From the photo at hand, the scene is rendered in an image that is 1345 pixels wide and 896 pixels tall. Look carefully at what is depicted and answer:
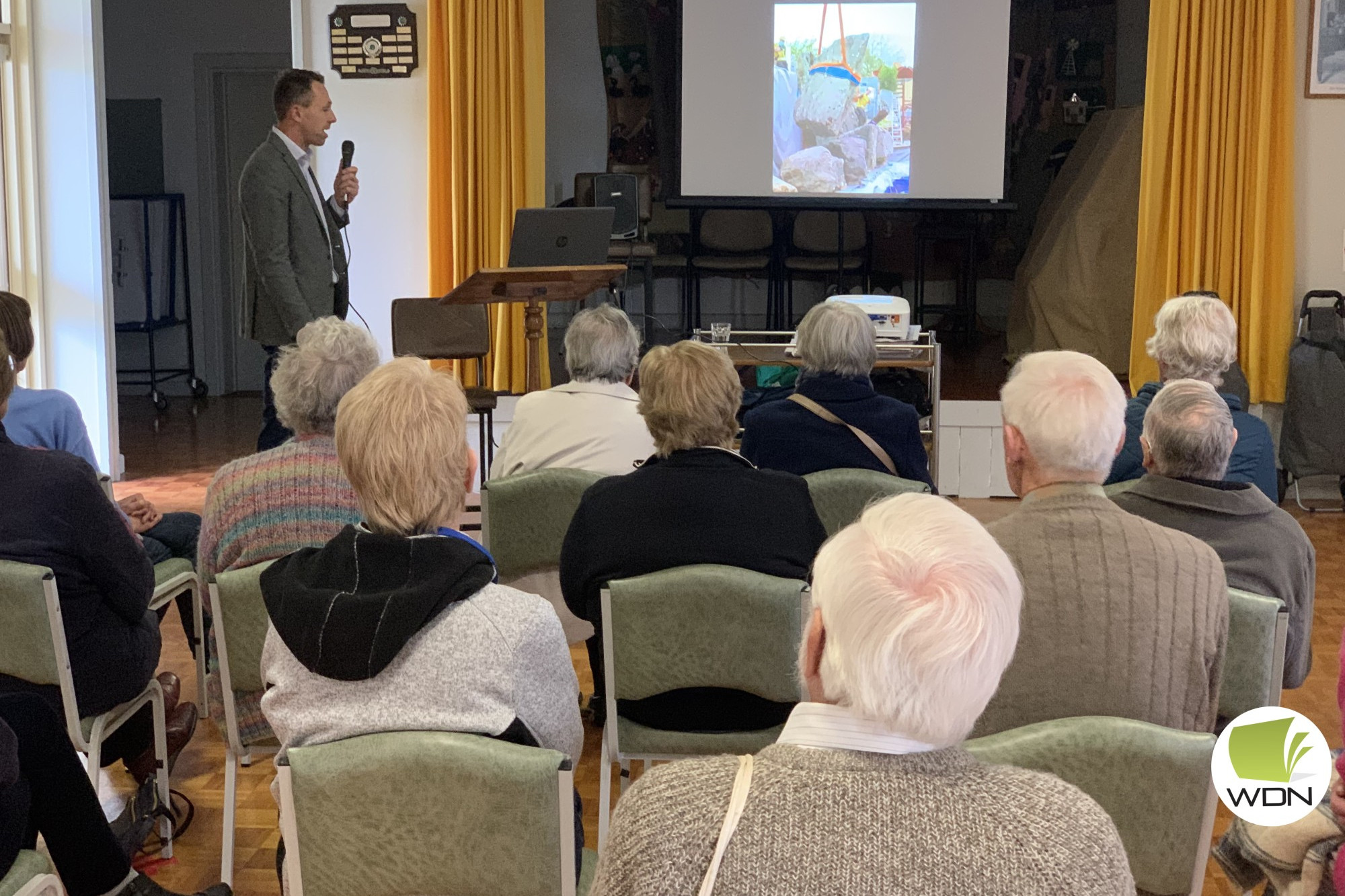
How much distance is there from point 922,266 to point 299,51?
13.7ft

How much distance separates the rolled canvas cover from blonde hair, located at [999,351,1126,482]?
18.0ft

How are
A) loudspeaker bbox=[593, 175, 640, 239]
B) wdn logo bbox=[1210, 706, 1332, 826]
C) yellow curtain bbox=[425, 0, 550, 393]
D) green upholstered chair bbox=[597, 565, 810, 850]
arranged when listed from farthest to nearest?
1. loudspeaker bbox=[593, 175, 640, 239]
2. yellow curtain bbox=[425, 0, 550, 393]
3. green upholstered chair bbox=[597, 565, 810, 850]
4. wdn logo bbox=[1210, 706, 1332, 826]

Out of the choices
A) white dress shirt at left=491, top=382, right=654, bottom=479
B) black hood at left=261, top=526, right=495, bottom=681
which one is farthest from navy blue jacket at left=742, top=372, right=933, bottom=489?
black hood at left=261, top=526, right=495, bottom=681

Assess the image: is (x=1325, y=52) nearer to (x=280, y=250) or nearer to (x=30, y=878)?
(x=280, y=250)

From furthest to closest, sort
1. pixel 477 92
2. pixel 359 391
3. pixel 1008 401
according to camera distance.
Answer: pixel 477 92 → pixel 1008 401 → pixel 359 391

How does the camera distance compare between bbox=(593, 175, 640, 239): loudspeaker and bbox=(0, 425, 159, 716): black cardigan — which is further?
bbox=(593, 175, 640, 239): loudspeaker

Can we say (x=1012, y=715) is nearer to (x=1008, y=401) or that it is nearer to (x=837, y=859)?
(x=1008, y=401)

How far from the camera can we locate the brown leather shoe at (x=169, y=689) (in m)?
3.09

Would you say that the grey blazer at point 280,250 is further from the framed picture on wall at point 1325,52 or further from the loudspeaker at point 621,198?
the framed picture on wall at point 1325,52

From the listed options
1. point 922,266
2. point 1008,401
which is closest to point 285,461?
point 1008,401

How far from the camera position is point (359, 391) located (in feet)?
6.20

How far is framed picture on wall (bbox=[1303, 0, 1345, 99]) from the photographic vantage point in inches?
253

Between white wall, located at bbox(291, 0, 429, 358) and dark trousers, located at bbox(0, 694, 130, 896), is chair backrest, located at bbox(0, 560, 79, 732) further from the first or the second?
white wall, located at bbox(291, 0, 429, 358)

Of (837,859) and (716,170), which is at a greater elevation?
(716,170)
